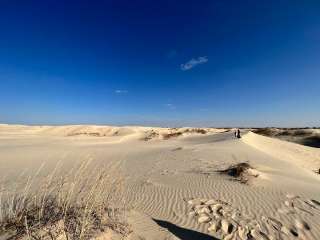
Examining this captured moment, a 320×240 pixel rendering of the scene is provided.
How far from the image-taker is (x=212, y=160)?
12.4 meters

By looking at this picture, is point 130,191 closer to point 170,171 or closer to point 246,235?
point 170,171

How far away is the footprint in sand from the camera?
4785mm

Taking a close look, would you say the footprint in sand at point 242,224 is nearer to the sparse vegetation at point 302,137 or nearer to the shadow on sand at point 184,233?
the shadow on sand at point 184,233

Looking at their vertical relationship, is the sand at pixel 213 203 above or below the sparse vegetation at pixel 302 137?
below

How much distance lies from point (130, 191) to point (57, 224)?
4.05 m

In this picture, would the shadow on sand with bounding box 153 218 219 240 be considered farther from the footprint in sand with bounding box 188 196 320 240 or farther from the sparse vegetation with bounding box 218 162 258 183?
the sparse vegetation with bounding box 218 162 258 183

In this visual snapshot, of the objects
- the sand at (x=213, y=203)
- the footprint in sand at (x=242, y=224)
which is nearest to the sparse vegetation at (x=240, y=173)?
the sand at (x=213, y=203)

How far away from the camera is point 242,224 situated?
205 inches

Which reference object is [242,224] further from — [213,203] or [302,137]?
[302,137]

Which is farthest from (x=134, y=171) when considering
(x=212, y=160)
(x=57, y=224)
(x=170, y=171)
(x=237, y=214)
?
(x=57, y=224)

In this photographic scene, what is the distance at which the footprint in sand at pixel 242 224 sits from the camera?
188 inches

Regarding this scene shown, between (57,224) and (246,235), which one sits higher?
(57,224)

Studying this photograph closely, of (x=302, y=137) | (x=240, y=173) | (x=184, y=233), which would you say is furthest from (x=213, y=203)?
(x=302, y=137)

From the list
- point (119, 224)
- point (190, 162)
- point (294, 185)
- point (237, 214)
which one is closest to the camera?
point (119, 224)
